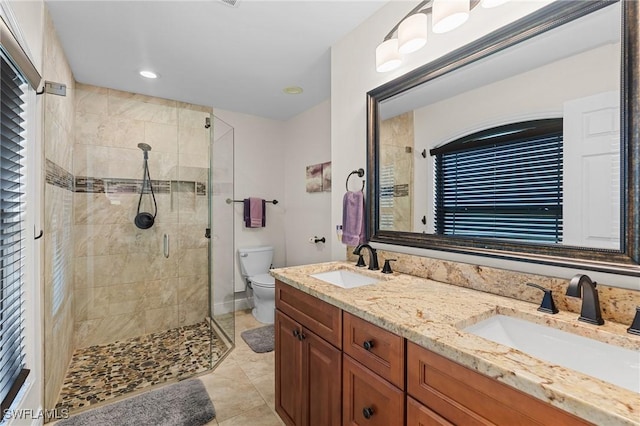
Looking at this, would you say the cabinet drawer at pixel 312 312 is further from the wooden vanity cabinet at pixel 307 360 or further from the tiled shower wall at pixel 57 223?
the tiled shower wall at pixel 57 223

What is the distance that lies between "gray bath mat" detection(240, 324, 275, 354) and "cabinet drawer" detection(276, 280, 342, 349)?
115 cm

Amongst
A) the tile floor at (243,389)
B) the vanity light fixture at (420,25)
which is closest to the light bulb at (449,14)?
the vanity light fixture at (420,25)

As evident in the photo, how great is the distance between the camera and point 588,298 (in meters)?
0.91

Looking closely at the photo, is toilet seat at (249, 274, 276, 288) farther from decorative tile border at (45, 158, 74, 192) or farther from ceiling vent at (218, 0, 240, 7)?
ceiling vent at (218, 0, 240, 7)

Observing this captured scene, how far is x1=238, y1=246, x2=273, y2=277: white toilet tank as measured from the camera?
133 inches

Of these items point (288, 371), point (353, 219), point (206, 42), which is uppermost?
point (206, 42)

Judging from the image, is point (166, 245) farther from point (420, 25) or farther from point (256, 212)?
point (420, 25)

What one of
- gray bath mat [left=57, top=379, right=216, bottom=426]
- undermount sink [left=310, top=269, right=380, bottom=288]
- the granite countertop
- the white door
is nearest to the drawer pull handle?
the granite countertop

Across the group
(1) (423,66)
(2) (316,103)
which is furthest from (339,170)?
(2) (316,103)

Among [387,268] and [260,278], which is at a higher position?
[387,268]

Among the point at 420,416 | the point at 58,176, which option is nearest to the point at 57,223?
the point at 58,176

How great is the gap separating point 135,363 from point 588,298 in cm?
285

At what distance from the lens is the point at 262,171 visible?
3676 millimetres

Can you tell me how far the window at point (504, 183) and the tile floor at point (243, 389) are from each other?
59.5 inches
